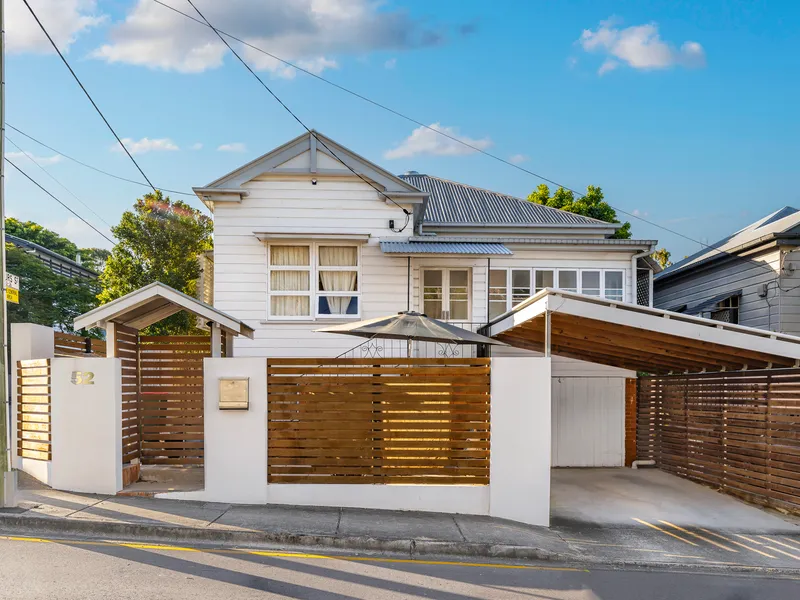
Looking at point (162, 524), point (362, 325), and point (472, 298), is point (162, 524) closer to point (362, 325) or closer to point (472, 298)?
point (362, 325)

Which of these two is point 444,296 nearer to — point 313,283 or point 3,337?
point 313,283

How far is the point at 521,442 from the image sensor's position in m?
8.88

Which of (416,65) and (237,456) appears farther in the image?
(416,65)

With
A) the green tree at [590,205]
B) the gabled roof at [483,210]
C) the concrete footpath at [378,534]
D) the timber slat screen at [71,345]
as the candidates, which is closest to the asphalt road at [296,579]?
the concrete footpath at [378,534]

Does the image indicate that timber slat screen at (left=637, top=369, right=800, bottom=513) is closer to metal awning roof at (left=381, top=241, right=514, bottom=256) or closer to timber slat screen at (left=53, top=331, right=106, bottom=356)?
metal awning roof at (left=381, top=241, right=514, bottom=256)

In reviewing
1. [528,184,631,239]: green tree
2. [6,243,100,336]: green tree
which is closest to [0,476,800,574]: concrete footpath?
[6,243,100,336]: green tree

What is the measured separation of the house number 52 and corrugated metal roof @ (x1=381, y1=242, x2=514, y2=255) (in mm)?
6336

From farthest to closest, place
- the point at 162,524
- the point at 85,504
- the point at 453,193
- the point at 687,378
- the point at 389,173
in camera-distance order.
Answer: the point at 453,193
the point at 389,173
the point at 687,378
the point at 85,504
the point at 162,524

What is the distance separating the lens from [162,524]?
7.45 meters

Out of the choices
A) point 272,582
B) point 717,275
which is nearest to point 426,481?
point 272,582

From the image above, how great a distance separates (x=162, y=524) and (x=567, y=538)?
511 cm

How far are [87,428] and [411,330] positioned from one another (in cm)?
488

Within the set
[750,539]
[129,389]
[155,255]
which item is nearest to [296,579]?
[129,389]

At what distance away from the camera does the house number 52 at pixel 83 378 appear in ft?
29.5
